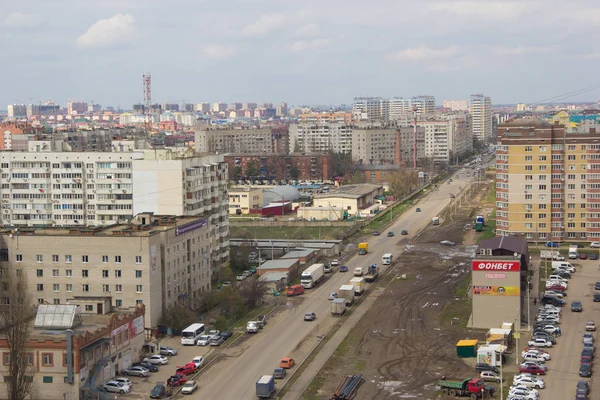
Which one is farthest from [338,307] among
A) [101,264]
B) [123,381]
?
[123,381]

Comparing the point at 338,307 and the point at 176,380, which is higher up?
the point at 338,307

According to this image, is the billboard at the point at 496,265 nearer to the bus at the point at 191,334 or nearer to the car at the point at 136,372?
the bus at the point at 191,334

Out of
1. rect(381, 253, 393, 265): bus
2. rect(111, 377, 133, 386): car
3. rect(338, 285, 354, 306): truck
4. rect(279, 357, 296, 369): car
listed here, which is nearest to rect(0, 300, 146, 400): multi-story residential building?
rect(111, 377, 133, 386): car

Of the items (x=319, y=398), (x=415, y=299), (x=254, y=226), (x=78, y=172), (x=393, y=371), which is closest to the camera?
(x=319, y=398)

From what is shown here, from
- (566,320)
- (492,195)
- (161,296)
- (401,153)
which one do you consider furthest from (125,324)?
(401,153)

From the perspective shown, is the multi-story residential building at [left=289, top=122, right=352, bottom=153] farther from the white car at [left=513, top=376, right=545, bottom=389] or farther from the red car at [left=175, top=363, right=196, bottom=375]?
the white car at [left=513, top=376, right=545, bottom=389]

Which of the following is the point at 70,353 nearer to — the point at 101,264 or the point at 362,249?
the point at 101,264

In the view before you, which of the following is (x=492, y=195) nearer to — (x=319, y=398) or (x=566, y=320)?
(x=566, y=320)

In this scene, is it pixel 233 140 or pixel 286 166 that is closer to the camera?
pixel 286 166
